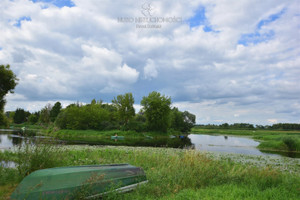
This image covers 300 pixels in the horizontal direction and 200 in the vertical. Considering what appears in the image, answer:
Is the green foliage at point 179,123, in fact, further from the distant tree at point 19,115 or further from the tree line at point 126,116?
the distant tree at point 19,115

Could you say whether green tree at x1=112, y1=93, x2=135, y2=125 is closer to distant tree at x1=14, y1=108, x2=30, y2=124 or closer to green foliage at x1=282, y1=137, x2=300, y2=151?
green foliage at x1=282, y1=137, x2=300, y2=151

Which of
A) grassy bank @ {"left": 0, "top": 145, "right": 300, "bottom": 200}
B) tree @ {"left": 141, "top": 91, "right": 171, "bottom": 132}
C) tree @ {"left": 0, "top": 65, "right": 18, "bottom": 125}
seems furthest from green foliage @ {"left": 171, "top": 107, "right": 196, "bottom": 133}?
grassy bank @ {"left": 0, "top": 145, "right": 300, "bottom": 200}

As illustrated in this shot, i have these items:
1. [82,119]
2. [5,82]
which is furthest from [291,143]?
[82,119]

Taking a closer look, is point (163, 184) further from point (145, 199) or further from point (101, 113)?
point (101, 113)

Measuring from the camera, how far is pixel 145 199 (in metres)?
4.99

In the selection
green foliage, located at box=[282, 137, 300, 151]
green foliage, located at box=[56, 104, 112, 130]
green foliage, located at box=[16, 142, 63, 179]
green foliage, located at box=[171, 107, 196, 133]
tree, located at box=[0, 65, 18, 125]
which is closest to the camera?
green foliage, located at box=[16, 142, 63, 179]

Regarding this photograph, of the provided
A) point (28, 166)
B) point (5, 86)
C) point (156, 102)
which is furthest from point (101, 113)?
point (28, 166)

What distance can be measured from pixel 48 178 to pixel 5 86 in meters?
9.32

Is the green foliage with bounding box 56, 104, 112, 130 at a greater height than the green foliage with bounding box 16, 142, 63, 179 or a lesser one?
greater

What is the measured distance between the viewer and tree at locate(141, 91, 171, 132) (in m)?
47.7

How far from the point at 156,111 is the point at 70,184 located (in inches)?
1699

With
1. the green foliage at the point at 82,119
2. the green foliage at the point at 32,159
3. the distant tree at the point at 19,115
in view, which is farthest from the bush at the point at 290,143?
the distant tree at the point at 19,115

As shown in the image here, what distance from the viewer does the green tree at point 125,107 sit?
1913 inches

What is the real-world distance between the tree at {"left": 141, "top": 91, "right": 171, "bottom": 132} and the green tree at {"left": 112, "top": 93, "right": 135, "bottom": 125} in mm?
3240
